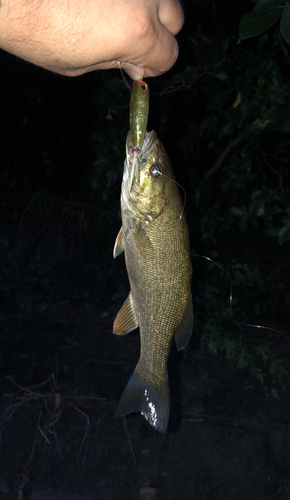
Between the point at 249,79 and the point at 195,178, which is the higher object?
the point at 249,79

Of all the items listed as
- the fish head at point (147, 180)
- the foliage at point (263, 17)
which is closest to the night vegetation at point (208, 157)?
the foliage at point (263, 17)

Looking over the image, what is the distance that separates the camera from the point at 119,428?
3098mm

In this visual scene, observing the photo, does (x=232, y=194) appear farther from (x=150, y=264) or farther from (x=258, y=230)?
(x=150, y=264)

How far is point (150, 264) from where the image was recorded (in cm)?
165

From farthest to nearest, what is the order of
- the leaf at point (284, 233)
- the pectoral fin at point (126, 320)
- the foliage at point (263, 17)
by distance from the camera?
the leaf at point (284, 233) < the pectoral fin at point (126, 320) < the foliage at point (263, 17)

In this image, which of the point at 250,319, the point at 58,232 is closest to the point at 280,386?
the point at 250,319

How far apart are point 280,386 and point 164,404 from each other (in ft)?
7.48

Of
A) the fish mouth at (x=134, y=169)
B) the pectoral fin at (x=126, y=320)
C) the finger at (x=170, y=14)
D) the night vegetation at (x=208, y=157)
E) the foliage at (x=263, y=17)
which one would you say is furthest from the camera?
the night vegetation at (x=208, y=157)

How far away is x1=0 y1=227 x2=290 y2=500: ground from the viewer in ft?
8.79

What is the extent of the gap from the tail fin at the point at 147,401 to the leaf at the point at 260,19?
1600mm

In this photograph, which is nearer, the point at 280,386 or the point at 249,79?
the point at 249,79

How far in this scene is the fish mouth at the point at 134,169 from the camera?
63.9 inches

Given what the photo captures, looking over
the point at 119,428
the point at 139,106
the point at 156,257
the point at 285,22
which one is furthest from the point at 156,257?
the point at 119,428

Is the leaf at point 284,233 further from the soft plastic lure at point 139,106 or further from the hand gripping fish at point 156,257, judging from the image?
the soft plastic lure at point 139,106
